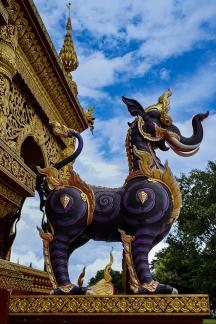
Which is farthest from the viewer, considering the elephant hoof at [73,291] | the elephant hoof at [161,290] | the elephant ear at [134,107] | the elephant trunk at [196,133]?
the elephant ear at [134,107]

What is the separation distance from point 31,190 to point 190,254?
17833mm

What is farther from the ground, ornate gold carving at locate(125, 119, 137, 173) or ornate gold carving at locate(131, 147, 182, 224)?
ornate gold carving at locate(125, 119, 137, 173)

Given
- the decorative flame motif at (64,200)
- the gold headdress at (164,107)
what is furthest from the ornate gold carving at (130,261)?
the gold headdress at (164,107)

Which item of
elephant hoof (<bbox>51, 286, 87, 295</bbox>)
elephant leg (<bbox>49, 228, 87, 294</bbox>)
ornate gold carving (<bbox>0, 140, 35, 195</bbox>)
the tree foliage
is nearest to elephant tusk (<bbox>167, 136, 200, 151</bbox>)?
elephant leg (<bbox>49, 228, 87, 294</bbox>)

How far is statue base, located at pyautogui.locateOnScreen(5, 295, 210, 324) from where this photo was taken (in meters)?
4.03

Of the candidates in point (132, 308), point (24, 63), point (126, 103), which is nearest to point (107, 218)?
point (132, 308)

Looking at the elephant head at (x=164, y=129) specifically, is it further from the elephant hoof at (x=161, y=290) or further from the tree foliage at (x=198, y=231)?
the tree foliage at (x=198, y=231)

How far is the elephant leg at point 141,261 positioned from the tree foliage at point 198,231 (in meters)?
16.8

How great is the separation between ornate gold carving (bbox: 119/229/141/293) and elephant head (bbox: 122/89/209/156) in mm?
1121

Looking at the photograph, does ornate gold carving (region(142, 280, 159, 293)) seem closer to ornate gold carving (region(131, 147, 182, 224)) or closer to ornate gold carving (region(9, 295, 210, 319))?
ornate gold carving (region(9, 295, 210, 319))

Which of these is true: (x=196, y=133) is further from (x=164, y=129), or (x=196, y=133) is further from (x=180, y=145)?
(x=164, y=129)

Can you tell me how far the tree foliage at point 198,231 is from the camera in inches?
842

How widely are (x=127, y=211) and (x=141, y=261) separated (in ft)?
1.66

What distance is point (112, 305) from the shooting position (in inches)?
161
